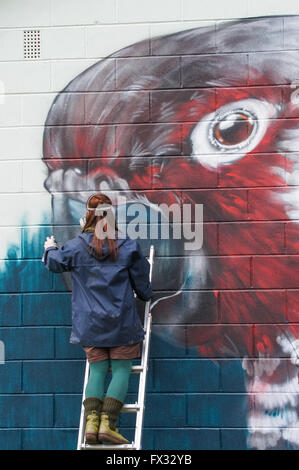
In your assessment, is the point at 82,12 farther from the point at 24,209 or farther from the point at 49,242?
the point at 49,242

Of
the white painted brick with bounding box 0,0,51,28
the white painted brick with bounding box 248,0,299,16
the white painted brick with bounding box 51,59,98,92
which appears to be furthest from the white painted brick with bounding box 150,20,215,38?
the white painted brick with bounding box 0,0,51,28

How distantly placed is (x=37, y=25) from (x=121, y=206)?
151 cm

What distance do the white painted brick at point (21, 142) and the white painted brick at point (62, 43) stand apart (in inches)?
22.7

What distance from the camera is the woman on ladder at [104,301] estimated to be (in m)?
4.05

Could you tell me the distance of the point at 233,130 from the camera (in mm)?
4777

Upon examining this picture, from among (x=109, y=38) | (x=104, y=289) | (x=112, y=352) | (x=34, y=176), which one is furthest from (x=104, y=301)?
(x=109, y=38)

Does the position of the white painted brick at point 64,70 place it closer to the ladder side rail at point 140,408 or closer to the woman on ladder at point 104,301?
the woman on ladder at point 104,301

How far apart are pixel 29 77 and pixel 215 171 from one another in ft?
5.17

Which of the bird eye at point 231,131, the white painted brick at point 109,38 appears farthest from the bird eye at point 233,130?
the white painted brick at point 109,38

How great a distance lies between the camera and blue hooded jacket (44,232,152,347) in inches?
160

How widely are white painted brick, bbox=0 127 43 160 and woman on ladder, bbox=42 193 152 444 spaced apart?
879 millimetres

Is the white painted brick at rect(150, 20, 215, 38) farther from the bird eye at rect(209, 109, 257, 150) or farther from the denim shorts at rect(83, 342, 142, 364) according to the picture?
the denim shorts at rect(83, 342, 142, 364)

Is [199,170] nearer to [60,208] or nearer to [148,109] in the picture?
[148,109]

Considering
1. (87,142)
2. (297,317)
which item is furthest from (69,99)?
(297,317)
